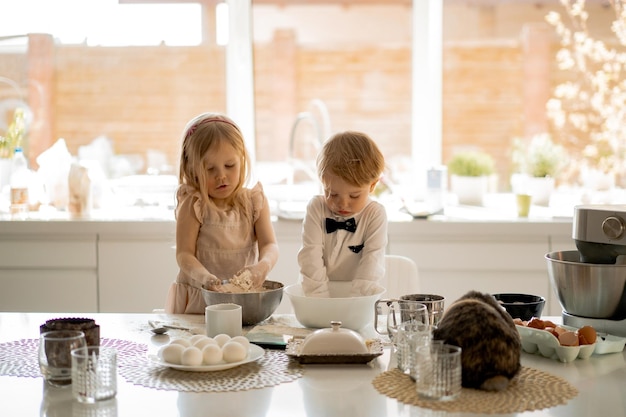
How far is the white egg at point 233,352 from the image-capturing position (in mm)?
1612

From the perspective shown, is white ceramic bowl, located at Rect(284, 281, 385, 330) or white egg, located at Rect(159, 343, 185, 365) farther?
white ceramic bowl, located at Rect(284, 281, 385, 330)

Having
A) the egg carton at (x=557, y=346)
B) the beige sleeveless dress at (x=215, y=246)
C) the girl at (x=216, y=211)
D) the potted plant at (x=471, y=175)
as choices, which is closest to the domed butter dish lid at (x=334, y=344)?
the egg carton at (x=557, y=346)

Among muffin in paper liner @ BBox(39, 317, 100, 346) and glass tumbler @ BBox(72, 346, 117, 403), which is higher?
muffin in paper liner @ BBox(39, 317, 100, 346)

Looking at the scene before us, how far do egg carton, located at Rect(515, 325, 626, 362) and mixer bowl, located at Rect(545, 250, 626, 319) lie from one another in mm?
74

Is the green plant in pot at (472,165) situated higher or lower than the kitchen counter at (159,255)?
higher

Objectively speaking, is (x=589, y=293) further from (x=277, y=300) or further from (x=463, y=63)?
(x=463, y=63)

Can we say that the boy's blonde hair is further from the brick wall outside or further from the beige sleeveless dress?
the brick wall outside

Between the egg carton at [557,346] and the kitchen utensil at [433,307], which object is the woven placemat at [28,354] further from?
the egg carton at [557,346]

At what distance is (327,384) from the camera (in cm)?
154

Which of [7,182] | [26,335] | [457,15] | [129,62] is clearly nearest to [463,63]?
[457,15]

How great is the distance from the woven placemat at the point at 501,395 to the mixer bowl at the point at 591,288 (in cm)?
30

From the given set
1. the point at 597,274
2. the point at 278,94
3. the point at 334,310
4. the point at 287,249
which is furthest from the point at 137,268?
the point at 597,274

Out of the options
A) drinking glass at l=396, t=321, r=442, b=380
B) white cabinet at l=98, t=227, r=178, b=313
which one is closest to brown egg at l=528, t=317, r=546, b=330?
drinking glass at l=396, t=321, r=442, b=380

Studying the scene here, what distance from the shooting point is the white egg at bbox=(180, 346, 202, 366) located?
1590 millimetres
